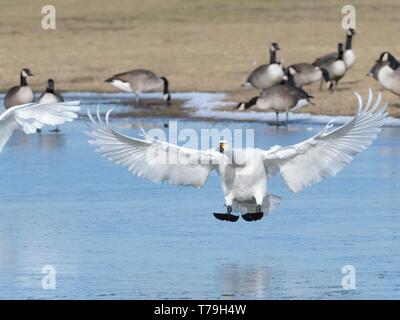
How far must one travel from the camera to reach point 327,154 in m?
11.0

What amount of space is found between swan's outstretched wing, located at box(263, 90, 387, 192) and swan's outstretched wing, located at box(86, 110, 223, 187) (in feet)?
1.94

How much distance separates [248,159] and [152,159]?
2.75 ft

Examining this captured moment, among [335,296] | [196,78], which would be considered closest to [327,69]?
[196,78]

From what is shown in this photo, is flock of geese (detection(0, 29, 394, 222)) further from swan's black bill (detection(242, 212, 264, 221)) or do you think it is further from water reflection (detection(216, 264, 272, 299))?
water reflection (detection(216, 264, 272, 299))

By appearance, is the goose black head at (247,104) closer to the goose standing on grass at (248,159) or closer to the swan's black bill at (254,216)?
the goose standing on grass at (248,159)

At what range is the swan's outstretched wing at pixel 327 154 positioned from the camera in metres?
10.9

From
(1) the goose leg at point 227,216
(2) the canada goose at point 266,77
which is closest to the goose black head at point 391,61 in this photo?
(2) the canada goose at point 266,77

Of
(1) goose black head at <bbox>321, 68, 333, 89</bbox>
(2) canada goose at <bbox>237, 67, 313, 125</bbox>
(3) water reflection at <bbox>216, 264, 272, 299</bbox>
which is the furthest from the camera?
(1) goose black head at <bbox>321, 68, 333, 89</bbox>

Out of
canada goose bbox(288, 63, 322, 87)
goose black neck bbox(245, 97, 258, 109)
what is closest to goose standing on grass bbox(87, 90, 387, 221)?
goose black neck bbox(245, 97, 258, 109)

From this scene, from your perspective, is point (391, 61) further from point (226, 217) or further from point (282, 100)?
point (226, 217)

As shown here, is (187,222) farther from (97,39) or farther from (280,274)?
(97,39)

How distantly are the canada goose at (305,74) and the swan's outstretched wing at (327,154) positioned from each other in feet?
47.1

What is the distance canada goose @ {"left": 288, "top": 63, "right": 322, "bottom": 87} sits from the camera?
83.4 feet

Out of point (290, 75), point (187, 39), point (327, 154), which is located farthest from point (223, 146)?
point (187, 39)
